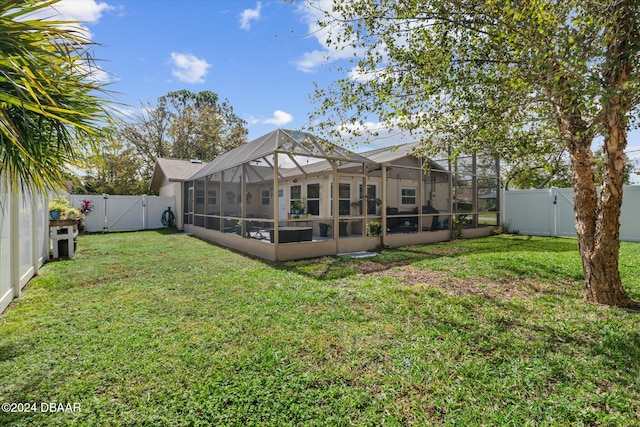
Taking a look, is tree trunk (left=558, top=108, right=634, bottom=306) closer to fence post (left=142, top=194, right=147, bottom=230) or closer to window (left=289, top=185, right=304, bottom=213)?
window (left=289, top=185, right=304, bottom=213)

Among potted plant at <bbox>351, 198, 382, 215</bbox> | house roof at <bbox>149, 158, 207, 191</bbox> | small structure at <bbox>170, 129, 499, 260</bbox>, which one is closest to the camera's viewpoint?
small structure at <bbox>170, 129, 499, 260</bbox>

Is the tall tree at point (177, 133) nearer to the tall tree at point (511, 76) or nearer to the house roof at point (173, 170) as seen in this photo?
the house roof at point (173, 170)

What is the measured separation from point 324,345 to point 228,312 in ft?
5.12

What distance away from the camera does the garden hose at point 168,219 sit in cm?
1752

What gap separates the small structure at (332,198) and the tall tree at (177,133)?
46.6 feet

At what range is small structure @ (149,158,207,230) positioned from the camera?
637 inches

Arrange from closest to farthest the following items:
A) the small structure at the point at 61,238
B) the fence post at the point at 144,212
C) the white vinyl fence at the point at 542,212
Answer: the small structure at the point at 61,238, the white vinyl fence at the point at 542,212, the fence post at the point at 144,212

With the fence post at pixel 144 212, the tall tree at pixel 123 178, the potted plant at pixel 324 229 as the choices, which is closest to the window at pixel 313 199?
the potted plant at pixel 324 229

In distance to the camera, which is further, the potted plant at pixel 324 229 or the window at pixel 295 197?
the window at pixel 295 197

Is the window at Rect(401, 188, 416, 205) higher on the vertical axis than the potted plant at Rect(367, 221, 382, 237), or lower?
higher

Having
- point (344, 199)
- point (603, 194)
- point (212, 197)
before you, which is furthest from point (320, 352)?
point (212, 197)

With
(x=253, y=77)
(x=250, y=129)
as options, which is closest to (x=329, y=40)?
(x=253, y=77)

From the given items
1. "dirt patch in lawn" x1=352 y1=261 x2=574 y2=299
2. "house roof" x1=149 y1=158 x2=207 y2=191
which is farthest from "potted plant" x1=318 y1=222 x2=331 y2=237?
"house roof" x1=149 y1=158 x2=207 y2=191

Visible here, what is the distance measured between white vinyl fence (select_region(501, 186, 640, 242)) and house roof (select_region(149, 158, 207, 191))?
15.6m
